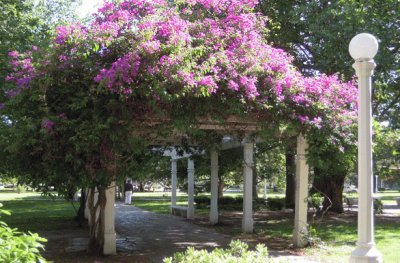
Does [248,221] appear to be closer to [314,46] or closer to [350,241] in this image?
[350,241]

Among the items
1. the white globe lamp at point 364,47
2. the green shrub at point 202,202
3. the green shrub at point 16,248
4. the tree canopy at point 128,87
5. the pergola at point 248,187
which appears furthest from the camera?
the green shrub at point 202,202

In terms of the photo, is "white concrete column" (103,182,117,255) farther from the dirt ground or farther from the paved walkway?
the paved walkway

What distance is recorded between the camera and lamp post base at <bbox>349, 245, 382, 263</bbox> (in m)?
4.93

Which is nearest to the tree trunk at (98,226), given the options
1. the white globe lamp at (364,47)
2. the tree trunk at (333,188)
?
the white globe lamp at (364,47)

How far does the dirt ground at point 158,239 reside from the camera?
9.94m

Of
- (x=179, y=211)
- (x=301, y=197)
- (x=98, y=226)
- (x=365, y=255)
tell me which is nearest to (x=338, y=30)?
(x=301, y=197)

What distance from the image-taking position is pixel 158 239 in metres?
12.7

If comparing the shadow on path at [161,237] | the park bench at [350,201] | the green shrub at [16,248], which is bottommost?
the shadow on path at [161,237]

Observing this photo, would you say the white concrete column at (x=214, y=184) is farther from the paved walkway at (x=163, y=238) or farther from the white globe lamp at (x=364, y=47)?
the white globe lamp at (x=364, y=47)

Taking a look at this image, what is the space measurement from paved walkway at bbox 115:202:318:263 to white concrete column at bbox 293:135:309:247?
101 cm

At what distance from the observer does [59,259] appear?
947 centimetres

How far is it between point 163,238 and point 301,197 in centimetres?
399

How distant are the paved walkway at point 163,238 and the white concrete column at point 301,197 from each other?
101 cm

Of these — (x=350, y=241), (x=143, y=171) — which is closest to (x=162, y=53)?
(x=143, y=171)
